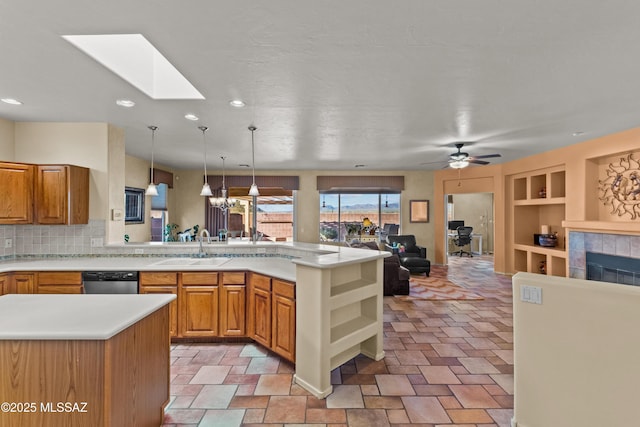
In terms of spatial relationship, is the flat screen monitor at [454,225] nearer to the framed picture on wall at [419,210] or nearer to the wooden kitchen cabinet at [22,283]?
the framed picture on wall at [419,210]

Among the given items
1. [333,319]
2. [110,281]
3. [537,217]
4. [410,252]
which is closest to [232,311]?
[333,319]

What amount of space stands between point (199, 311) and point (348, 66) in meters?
2.81

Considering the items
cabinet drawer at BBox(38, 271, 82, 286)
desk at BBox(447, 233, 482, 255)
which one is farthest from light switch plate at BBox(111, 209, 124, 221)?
desk at BBox(447, 233, 482, 255)

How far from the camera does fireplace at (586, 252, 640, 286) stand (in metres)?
3.68

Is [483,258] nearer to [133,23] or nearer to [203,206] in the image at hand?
[203,206]

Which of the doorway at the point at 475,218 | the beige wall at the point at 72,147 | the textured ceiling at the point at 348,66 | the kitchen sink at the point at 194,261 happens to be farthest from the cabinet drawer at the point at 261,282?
the doorway at the point at 475,218

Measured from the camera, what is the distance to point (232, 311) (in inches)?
119

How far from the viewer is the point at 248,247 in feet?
12.3

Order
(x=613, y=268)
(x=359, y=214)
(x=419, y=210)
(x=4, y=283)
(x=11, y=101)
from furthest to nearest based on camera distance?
1. (x=359, y=214)
2. (x=419, y=210)
3. (x=613, y=268)
4. (x=4, y=283)
5. (x=11, y=101)

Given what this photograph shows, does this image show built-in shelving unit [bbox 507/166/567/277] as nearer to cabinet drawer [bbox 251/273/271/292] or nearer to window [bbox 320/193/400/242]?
window [bbox 320/193/400/242]

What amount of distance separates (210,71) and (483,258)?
369 inches

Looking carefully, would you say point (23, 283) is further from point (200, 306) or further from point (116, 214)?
point (200, 306)

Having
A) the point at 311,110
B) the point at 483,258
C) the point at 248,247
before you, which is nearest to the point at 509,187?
the point at 483,258

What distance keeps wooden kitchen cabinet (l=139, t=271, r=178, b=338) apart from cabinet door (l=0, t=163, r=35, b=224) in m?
1.59
